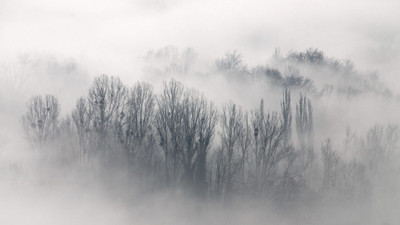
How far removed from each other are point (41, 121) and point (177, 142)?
12930 millimetres

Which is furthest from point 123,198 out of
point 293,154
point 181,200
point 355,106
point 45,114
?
point 355,106

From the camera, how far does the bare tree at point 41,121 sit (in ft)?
113

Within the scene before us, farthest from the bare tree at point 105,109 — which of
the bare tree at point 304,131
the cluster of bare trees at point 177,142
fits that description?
the bare tree at point 304,131

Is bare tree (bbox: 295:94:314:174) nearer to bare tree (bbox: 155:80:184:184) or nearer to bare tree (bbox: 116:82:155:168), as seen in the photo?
bare tree (bbox: 155:80:184:184)

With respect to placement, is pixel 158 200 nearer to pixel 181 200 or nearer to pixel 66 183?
pixel 181 200

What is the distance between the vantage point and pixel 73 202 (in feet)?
108

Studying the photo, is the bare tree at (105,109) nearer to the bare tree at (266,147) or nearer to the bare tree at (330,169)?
the bare tree at (266,147)

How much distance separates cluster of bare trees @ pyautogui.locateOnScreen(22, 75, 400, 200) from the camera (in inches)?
1248

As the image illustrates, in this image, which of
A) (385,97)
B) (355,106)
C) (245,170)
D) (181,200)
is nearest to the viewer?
(181,200)

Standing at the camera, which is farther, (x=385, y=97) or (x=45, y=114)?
(x=385, y=97)

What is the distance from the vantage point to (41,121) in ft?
113

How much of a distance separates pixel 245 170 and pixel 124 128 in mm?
11417

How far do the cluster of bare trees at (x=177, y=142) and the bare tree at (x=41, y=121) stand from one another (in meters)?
0.08

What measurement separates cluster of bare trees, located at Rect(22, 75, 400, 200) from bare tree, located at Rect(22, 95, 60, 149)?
8cm
